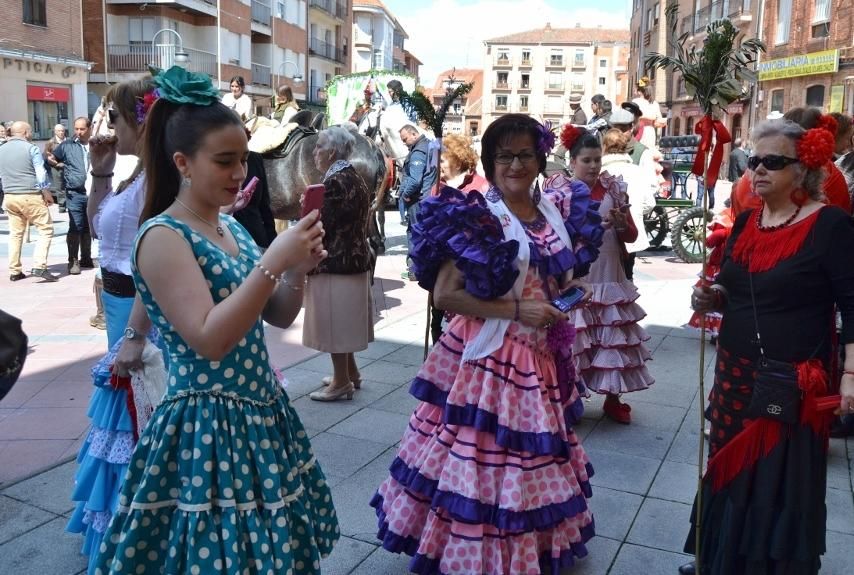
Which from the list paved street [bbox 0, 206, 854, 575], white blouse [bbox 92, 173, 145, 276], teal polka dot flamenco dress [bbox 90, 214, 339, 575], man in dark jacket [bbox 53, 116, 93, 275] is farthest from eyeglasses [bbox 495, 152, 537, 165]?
man in dark jacket [bbox 53, 116, 93, 275]

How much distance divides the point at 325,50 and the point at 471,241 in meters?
52.5

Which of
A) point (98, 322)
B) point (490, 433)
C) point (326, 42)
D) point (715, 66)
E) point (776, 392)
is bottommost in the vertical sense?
point (98, 322)

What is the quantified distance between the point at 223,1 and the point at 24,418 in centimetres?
3457

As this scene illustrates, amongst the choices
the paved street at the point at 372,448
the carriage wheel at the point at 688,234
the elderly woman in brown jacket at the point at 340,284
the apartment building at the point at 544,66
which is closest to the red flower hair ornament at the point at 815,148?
the paved street at the point at 372,448

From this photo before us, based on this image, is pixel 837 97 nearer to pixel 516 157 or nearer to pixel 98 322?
pixel 98 322

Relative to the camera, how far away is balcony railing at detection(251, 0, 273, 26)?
40781 mm

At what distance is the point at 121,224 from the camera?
10.2ft

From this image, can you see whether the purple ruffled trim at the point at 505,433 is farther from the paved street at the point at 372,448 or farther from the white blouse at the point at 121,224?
the white blouse at the point at 121,224

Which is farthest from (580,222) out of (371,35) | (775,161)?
(371,35)

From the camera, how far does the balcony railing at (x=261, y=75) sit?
135ft

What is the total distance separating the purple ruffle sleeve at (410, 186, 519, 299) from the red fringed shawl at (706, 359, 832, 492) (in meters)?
1.03

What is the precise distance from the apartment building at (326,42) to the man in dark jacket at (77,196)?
124 ft

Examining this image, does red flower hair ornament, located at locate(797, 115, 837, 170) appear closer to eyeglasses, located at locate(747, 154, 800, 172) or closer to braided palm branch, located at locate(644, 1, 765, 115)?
eyeglasses, located at locate(747, 154, 800, 172)

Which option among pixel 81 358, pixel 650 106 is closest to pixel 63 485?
pixel 81 358
